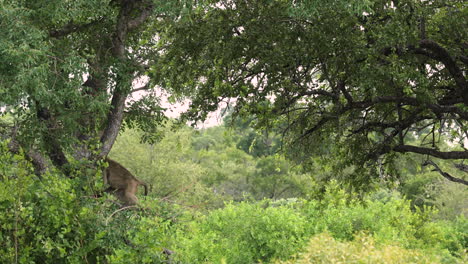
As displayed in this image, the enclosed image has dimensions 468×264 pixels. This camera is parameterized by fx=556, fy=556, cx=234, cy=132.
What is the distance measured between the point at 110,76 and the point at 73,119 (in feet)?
5.25

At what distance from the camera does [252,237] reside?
78.0 feet

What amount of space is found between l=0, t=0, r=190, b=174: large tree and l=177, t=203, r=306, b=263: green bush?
10.4 m

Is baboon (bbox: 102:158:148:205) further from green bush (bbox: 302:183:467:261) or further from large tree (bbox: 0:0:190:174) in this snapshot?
green bush (bbox: 302:183:467:261)

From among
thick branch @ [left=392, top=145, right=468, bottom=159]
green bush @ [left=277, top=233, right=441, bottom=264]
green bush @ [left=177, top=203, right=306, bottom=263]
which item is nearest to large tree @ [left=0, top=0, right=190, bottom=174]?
green bush @ [left=277, top=233, right=441, bottom=264]

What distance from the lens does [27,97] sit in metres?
11.0

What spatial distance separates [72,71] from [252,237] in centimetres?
1482

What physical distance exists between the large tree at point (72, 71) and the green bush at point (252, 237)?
10415 millimetres

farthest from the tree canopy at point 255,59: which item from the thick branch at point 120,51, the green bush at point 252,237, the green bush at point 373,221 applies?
the green bush at point 373,221

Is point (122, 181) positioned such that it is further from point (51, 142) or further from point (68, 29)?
point (68, 29)

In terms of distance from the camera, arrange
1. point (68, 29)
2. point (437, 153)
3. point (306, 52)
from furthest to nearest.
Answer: point (68, 29) < point (437, 153) < point (306, 52)

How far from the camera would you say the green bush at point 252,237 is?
74.6ft

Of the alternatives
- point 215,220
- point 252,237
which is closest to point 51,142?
point 252,237

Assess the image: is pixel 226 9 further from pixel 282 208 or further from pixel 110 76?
pixel 282 208

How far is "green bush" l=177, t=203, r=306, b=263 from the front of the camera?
74.6 feet
